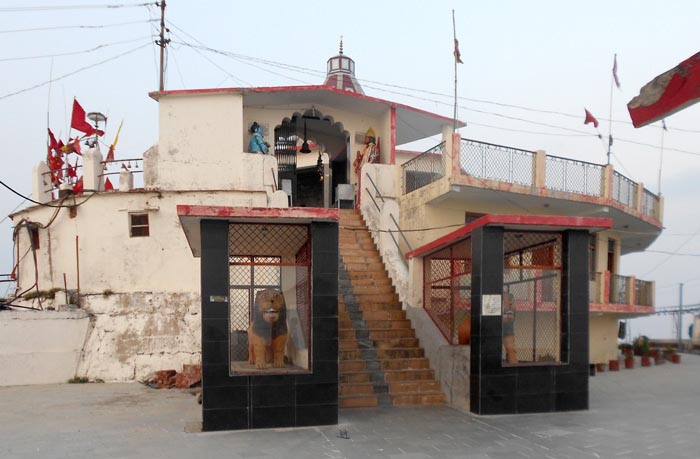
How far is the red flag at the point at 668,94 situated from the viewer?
3.31 meters

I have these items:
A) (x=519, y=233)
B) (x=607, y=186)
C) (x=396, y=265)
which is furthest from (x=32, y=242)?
(x=607, y=186)

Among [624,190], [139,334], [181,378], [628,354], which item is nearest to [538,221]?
[181,378]

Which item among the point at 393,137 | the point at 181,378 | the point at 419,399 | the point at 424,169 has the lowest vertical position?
the point at 181,378

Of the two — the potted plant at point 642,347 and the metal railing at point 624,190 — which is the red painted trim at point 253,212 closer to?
the metal railing at point 624,190

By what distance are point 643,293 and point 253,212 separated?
49.1ft

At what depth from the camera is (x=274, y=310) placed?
8.40 m

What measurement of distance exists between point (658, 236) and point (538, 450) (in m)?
15.7

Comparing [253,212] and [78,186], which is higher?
[78,186]

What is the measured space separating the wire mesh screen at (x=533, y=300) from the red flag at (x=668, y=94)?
5535 mm

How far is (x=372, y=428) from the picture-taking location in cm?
771

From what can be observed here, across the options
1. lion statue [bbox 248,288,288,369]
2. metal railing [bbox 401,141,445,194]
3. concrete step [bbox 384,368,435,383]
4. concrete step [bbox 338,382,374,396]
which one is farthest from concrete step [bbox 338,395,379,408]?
metal railing [bbox 401,141,445,194]

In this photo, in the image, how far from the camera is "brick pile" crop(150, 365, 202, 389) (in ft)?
38.8

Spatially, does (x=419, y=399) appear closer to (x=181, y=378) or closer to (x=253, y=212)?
(x=253, y=212)

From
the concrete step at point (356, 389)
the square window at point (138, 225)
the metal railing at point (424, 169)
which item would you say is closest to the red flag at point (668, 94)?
the concrete step at point (356, 389)
